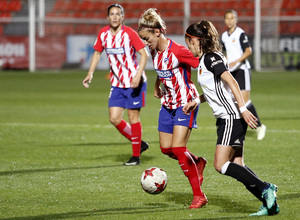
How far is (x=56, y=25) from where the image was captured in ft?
101

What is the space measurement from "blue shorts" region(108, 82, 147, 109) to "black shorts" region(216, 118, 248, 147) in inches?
113

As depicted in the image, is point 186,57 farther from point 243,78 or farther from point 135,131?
point 243,78

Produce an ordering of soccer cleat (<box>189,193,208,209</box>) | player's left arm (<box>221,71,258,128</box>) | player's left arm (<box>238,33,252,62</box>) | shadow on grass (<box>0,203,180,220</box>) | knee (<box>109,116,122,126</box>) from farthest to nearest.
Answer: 1. player's left arm (<box>238,33,252,62</box>)
2. knee (<box>109,116,122,126</box>)
3. soccer cleat (<box>189,193,208,209</box>)
4. shadow on grass (<box>0,203,180,220</box>)
5. player's left arm (<box>221,71,258,128</box>)

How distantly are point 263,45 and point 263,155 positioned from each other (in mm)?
20525

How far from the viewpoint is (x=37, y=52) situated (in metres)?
29.6

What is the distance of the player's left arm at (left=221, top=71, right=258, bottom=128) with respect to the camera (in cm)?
475

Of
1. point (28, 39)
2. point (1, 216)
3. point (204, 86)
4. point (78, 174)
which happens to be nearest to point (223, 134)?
point (204, 86)

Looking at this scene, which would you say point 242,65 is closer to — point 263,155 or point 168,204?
point 263,155

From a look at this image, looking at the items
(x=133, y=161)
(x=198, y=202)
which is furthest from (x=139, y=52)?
(x=198, y=202)

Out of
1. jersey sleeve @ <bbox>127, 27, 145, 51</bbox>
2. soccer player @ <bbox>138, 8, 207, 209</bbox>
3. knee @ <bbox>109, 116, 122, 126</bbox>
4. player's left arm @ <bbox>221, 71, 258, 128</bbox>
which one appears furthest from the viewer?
knee @ <bbox>109, 116, 122, 126</bbox>

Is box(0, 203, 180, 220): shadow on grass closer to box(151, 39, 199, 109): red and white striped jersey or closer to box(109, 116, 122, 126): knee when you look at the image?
box(151, 39, 199, 109): red and white striped jersey

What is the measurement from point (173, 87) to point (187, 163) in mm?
802

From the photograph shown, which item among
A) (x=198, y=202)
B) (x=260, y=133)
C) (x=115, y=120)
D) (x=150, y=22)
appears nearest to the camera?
(x=198, y=202)

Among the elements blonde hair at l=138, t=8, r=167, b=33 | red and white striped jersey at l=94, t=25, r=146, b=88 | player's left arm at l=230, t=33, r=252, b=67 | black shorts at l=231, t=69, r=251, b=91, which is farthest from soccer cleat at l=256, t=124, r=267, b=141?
blonde hair at l=138, t=8, r=167, b=33
